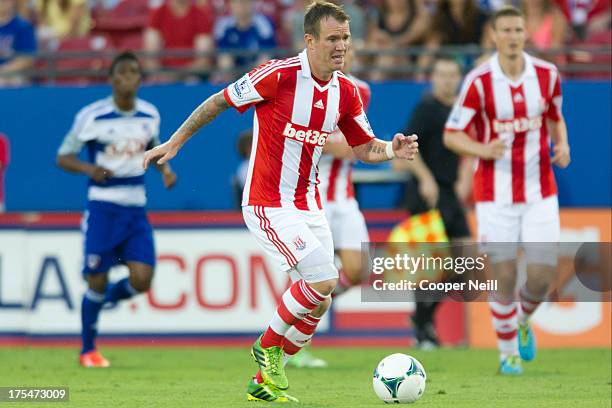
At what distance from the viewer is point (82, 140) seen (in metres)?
12.0

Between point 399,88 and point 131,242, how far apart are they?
4937 mm

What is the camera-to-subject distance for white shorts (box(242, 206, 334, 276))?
29.0 feet

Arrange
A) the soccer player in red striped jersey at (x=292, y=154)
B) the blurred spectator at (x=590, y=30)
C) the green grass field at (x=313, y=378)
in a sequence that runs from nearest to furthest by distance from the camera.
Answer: the soccer player in red striped jersey at (x=292, y=154)
the green grass field at (x=313, y=378)
the blurred spectator at (x=590, y=30)

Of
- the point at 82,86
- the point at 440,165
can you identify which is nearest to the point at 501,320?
the point at 440,165

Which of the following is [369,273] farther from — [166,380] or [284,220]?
[284,220]

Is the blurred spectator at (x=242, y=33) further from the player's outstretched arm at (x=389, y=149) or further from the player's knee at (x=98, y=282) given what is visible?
the player's outstretched arm at (x=389, y=149)

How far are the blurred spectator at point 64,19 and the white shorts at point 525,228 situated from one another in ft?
27.2

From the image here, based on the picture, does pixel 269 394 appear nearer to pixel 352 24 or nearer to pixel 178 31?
pixel 352 24

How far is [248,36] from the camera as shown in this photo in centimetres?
1636

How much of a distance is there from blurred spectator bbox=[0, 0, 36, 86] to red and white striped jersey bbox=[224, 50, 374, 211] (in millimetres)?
8164

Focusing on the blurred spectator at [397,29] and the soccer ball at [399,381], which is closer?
the soccer ball at [399,381]

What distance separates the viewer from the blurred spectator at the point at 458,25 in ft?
51.9

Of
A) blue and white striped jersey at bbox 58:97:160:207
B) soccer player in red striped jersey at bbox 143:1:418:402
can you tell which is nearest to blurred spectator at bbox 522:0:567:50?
blue and white striped jersey at bbox 58:97:160:207

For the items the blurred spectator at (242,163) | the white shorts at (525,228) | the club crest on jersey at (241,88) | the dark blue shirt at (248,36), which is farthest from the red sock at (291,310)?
the dark blue shirt at (248,36)
